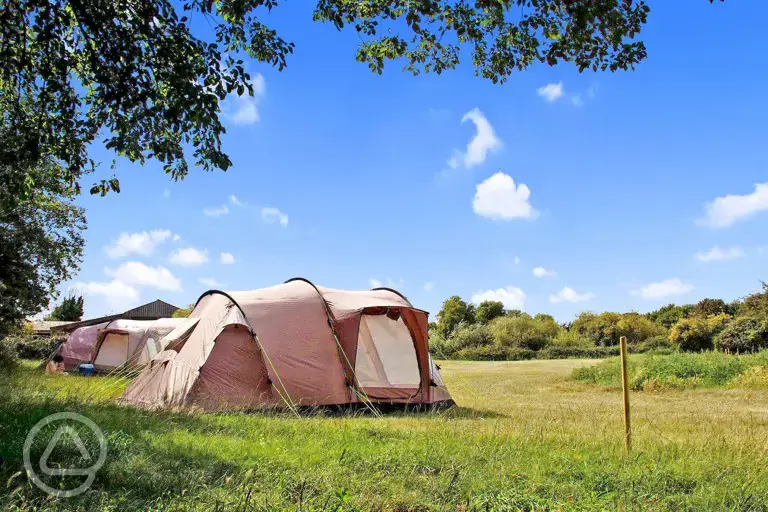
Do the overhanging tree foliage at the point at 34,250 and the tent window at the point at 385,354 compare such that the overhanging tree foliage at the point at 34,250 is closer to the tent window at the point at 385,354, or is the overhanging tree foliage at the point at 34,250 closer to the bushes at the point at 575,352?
the tent window at the point at 385,354

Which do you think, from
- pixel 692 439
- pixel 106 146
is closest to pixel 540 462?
pixel 692 439

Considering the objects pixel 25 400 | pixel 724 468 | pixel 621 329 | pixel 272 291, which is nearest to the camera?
pixel 724 468

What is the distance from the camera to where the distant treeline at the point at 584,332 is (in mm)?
30359

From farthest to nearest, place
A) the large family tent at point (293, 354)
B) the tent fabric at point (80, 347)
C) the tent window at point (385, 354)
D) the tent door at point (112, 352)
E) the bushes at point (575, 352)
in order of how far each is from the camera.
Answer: the bushes at point (575, 352) < the tent fabric at point (80, 347) < the tent door at point (112, 352) < the tent window at point (385, 354) < the large family tent at point (293, 354)

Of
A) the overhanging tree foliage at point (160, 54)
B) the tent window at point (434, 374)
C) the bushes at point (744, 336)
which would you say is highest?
the overhanging tree foliage at point (160, 54)

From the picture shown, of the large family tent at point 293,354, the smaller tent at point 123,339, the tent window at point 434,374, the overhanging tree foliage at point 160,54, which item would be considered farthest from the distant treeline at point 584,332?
the overhanging tree foliage at point 160,54

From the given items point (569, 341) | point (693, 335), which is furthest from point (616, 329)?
point (693, 335)

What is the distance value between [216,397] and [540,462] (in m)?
6.51

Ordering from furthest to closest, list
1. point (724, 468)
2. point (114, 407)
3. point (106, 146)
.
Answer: point (114, 407)
point (106, 146)
point (724, 468)

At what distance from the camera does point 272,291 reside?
11.9 metres

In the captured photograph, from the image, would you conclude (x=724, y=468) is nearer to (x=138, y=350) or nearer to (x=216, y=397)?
(x=216, y=397)

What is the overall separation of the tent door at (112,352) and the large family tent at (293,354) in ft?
41.5

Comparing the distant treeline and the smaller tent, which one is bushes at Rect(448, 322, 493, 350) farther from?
the smaller tent

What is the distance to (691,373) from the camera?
17.2 meters
